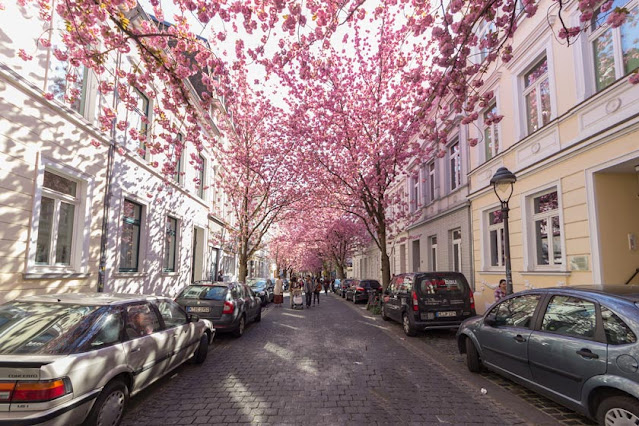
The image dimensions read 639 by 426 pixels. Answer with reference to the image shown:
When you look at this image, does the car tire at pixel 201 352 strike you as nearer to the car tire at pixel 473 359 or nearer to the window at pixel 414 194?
the car tire at pixel 473 359

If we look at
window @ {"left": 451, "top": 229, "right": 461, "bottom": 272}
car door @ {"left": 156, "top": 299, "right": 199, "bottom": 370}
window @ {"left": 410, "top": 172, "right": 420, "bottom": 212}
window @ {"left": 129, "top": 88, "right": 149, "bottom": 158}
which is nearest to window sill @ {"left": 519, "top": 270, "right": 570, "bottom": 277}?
window @ {"left": 451, "top": 229, "right": 461, "bottom": 272}

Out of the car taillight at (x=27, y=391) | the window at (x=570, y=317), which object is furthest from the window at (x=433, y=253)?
the car taillight at (x=27, y=391)

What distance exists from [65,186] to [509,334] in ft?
31.3

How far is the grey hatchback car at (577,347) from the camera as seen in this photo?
3.46m

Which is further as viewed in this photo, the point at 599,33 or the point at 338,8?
the point at 599,33

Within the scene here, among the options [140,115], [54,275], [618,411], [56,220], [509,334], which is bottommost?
[618,411]

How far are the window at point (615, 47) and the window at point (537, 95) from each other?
5.79 ft

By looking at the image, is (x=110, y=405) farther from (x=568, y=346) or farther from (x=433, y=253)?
(x=433, y=253)

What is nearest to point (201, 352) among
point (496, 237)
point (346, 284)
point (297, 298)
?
point (496, 237)

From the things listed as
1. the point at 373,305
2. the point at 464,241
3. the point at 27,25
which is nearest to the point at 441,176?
the point at 464,241

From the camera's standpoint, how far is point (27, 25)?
7.03m

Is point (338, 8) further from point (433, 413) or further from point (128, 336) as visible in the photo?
point (433, 413)

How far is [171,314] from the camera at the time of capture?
19.5 feet

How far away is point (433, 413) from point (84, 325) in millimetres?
4084
